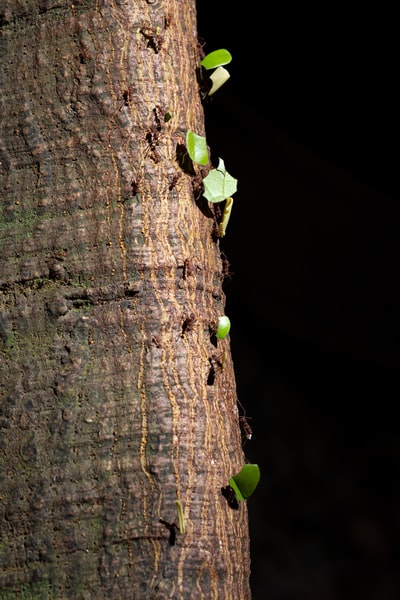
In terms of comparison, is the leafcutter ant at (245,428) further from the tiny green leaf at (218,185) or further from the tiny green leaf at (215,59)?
the tiny green leaf at (215,59)

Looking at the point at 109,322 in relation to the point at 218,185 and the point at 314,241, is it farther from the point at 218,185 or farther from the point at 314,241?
the point at 314,241

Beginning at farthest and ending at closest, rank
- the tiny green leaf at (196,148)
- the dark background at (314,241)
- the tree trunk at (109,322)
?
the dark background at (314,241), the tiny green leaf at (196,148), the tree trunk at (109,322)

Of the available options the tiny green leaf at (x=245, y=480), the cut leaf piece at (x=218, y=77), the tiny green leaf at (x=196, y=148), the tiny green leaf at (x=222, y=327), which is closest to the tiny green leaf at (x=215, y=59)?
the cut leaf piece at (x=218, y=77)

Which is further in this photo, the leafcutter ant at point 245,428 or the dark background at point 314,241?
the dark background at point 314,241

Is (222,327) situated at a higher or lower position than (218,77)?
lower

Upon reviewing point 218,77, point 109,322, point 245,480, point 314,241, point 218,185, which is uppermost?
point 314,241

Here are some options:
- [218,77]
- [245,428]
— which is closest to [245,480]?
[245,428]

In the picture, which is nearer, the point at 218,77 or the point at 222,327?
the point at 222,327
